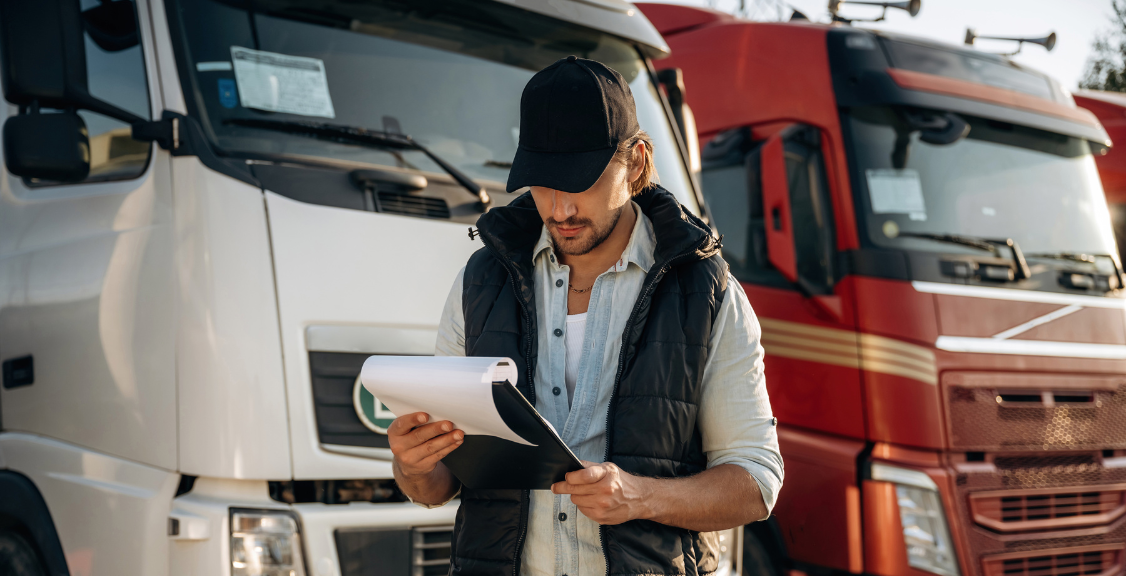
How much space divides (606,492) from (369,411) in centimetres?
119

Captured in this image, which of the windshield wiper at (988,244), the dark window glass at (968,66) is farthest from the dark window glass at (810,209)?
the dark window glass at (968,66)

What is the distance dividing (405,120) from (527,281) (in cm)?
131

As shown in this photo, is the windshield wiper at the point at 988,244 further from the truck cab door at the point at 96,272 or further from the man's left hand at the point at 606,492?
the truck cab door at the point at 96,272

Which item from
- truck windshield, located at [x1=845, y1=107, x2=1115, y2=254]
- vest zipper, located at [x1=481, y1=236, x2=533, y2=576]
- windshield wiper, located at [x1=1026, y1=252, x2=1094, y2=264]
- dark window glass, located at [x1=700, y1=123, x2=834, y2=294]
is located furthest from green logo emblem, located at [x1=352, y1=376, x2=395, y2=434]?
windshield wiper, located at [x1=1026, y1=252, x2=1094, y2=264]

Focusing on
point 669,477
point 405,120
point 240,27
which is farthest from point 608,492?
point 240,27

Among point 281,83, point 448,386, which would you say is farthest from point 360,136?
point 448,386

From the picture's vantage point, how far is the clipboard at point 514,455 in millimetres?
1441

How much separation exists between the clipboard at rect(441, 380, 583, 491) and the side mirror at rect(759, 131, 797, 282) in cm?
279

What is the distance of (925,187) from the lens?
4234mm

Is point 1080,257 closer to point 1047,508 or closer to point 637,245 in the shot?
point 1047,508

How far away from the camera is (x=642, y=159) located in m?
1.91

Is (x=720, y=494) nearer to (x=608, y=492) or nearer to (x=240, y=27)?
(x=608, y=492)

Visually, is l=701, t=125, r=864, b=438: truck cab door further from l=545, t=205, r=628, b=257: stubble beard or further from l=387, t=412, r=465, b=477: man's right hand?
l=387, t=412, r=465, b=477: man's right hand

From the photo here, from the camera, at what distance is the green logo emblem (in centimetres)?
257
